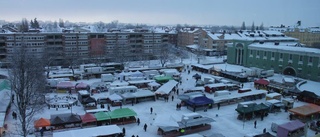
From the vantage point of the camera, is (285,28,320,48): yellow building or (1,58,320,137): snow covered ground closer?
(1,58,320,137): snow covered ground

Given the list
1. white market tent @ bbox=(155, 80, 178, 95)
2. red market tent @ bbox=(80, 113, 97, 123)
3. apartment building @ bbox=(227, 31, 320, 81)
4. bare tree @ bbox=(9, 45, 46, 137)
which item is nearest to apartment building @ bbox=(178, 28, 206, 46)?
apartment building @ bbox=(227, 31, 320, 81)

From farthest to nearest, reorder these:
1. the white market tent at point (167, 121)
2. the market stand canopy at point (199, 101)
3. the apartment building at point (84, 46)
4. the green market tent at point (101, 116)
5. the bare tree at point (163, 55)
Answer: the bare tree at point (163, 55)
the apartment building at point (84, 46)
the market stand canopy at point (199, 101)
the green market tent at point (101, 116)
the white market tent at point (167, 121)

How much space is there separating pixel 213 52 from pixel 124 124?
53.4 meters

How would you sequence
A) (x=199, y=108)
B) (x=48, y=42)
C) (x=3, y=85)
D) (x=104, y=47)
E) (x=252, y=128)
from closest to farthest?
(x=252, y=128) < (x=199, y=108) < (x=3, y=85) < (x=48, y=42) < (x=104, y=47)

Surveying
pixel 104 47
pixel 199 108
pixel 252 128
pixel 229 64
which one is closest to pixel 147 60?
pixel 104 47

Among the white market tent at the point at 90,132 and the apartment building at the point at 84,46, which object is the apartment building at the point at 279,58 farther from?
the white market tent at the point at 90,132

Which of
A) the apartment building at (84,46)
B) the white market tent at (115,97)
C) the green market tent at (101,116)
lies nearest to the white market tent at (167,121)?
the green market tent at (101,116)

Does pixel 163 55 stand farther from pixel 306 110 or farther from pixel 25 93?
pixel 25 93

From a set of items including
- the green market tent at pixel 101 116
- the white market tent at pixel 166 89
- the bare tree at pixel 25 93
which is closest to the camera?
the bare tree at pixel 25 93

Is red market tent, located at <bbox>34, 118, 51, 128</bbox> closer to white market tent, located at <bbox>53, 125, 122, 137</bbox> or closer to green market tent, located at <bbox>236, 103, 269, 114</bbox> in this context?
white market tent, located at <bbox>53, 125, 122, 137</bbox>

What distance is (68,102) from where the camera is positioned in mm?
28078

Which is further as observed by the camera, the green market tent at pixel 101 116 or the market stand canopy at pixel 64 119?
the green market tent at pixel 101 116

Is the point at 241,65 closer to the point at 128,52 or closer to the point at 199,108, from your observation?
the point at 128,52

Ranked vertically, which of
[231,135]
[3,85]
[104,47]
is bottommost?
[231,135]
